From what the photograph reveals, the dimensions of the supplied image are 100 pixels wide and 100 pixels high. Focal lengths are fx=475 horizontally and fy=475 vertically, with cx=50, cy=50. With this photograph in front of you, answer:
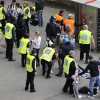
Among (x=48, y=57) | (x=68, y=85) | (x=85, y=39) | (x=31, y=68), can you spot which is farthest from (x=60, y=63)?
(x=31, y=68)

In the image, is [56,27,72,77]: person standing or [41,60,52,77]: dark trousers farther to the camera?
[56,27,72,77]: person standing

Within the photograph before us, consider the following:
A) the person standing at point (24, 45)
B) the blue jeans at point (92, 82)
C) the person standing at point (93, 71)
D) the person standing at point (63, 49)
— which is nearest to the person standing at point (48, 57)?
the person standing at point (63, 49)

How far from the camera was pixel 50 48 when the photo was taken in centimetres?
1748

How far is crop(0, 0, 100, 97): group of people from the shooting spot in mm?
15711

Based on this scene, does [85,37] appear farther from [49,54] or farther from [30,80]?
[30,80]

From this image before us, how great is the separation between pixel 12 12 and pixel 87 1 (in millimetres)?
13373

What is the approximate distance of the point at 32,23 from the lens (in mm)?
25766

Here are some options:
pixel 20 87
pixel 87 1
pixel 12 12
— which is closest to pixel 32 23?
pixel 12 12

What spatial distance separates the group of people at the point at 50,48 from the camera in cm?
1571

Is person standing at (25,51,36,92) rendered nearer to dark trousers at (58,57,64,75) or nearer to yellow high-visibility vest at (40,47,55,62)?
yellow high-visibility vest at (40,47,55,62)

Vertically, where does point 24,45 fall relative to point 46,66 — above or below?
above

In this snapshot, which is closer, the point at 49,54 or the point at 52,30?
the point at 49,54

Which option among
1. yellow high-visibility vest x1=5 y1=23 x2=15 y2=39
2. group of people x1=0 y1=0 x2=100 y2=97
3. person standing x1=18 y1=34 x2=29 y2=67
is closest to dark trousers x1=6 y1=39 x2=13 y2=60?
group of people x1=0 y1=0 x2=100 y2=97

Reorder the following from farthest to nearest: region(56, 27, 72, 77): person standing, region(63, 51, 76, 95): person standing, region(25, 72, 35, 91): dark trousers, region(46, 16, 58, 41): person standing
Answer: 1. region(46, 16, 58, 41): person standing
2. region(56, 27, 72, 77): person standing
3. region(25, 72, 35, 91): dark trousers
4. region(63, 51, 76, 95): person standing
